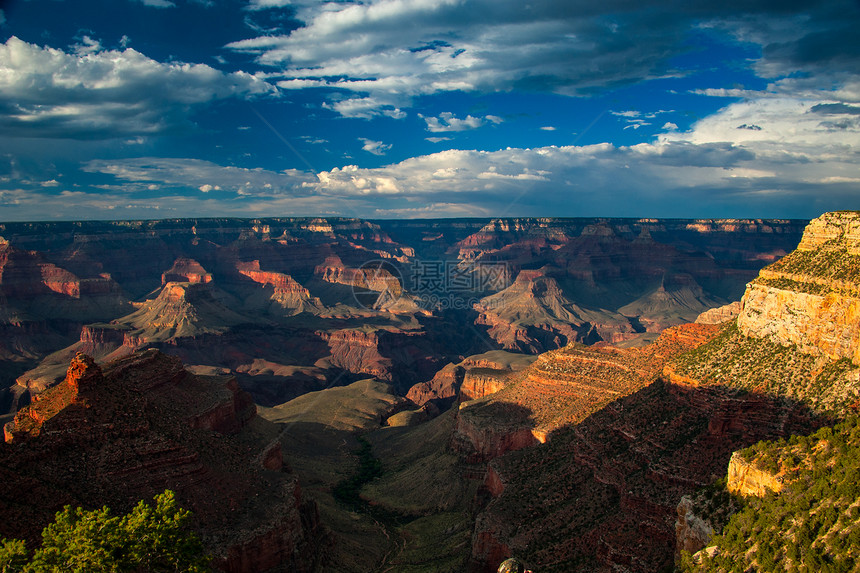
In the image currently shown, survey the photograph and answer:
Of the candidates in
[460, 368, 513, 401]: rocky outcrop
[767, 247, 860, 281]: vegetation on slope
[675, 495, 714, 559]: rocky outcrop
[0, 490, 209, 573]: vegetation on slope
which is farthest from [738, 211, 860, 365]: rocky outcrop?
[460, 368, 513, 401]: rocky outcrop

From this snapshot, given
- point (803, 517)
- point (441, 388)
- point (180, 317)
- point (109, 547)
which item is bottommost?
point (441, 388)

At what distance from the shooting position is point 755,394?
38.7m

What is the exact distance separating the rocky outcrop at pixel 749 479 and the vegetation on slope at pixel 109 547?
25880 mm

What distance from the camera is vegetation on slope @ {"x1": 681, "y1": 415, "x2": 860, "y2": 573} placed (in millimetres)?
20203

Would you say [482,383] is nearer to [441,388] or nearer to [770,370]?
[441,388]

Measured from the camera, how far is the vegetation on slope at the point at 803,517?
20.2 m

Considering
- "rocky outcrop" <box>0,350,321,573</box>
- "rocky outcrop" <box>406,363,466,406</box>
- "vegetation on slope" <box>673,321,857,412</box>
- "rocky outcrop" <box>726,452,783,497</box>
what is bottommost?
"rocky outcrop" <box>406,363,466,406</box>

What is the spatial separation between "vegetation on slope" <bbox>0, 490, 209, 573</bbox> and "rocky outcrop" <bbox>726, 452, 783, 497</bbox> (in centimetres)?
2588

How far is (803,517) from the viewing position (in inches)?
878

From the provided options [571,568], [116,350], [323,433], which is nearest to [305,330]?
[116,350]

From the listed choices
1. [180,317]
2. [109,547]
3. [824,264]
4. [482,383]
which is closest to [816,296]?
[824,264]

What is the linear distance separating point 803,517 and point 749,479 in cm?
452

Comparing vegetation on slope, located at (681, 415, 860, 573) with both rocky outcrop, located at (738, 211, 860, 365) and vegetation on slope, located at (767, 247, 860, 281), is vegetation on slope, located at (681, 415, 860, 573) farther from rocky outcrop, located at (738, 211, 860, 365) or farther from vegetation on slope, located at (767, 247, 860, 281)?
vegetation on slope, located at (767, 247, 860, 281)

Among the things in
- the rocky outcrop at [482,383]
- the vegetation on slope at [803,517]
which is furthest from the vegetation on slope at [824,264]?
the rocky outcrop at [482,383]
